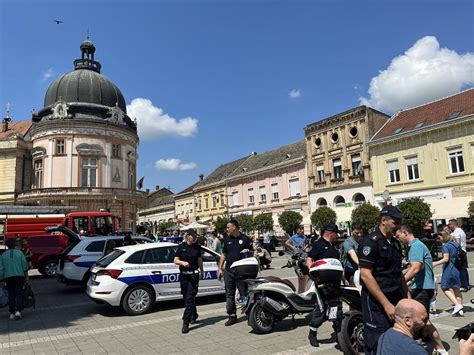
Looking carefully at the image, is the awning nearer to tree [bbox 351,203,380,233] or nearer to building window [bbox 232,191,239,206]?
tree [bbox 351,203,380,233]

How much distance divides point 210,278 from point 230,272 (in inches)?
78.8

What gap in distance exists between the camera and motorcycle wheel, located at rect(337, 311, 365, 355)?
5.39m

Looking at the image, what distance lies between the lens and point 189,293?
23.3ft

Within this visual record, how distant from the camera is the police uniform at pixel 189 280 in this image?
7043 mm

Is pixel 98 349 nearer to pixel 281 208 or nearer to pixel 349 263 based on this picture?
pixel 349 263

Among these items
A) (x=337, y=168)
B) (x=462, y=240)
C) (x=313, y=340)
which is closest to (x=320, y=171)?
(x=337, y=168)

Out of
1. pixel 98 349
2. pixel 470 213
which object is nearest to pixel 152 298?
pixel 98 349

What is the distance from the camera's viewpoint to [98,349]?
6.25m

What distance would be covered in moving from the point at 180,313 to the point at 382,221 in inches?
232

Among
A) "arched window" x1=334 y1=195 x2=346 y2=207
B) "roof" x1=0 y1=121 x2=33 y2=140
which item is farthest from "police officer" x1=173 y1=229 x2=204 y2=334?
"roof" x1=0 y1=121 x2=33 y2=140

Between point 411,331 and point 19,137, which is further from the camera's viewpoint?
point 19,137

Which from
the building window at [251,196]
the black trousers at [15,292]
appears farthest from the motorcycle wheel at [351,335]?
the building window at [251,196]

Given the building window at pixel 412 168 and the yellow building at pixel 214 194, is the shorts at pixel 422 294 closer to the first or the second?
the building window at pixel 412 168

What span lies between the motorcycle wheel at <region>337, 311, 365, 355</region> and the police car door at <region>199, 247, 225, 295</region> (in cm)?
440
